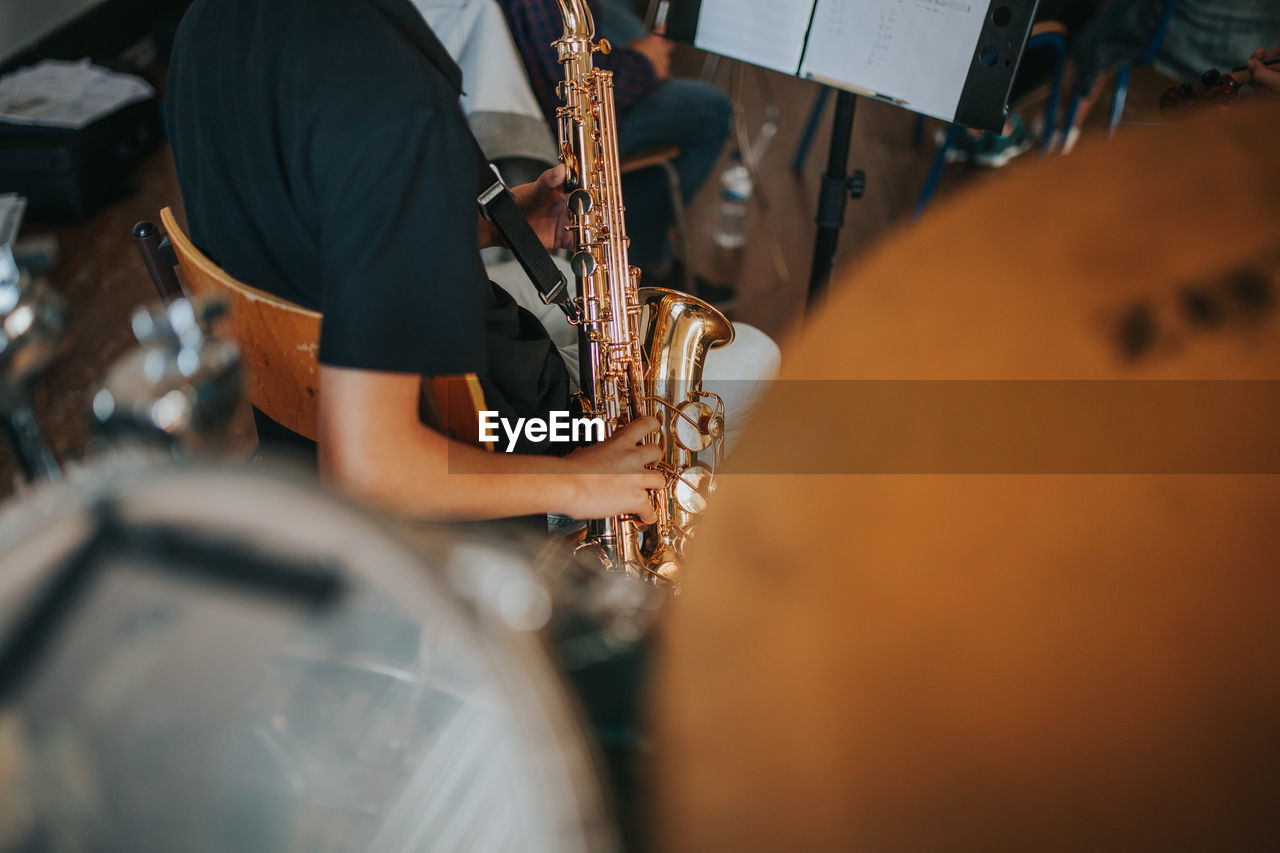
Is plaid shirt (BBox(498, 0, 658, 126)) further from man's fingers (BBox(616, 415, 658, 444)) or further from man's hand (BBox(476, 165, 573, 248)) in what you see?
man's fingers (BBox(616, 415, 658, 444))

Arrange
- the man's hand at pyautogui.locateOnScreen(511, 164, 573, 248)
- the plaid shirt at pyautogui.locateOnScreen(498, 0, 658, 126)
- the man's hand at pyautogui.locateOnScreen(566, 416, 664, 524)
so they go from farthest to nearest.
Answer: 1. the plaid shirt at pyautogui.locateOnScreen(498, 0, 658, 126)
2. the man's hand at pyautogui.locateOnScreen(511, 164, 573, 248)
3. the man's hand at pyautogui.locateOnScreen(566, 416, 664, 524)

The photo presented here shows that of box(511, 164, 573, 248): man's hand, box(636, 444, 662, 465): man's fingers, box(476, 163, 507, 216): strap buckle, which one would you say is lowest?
box(636, 444, 662, 465): man's fingers

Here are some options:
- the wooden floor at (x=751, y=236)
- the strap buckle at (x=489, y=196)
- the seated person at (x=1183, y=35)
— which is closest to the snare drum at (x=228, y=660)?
the strap buckle at (x=489, y=196)

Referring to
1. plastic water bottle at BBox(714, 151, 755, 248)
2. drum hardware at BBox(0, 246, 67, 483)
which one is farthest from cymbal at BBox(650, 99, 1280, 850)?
plastic water bottle at BBox(714, 151, 755, 248)

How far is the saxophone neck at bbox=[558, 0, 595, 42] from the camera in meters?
1.43

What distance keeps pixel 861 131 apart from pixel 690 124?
1458mm

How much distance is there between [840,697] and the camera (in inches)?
14.1

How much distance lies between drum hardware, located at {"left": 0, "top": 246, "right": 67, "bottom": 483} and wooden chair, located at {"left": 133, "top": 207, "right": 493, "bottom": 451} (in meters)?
0.38

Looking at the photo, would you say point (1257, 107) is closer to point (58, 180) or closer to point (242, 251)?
point (242, 251)

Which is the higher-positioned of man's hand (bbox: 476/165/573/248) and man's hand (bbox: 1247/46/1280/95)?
man's hand (bbox: 1247/46/1280/95)

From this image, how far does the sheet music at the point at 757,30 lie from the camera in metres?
1.61

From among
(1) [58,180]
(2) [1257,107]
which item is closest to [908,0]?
(2) [1257,107]

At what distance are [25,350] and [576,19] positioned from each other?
1.22m

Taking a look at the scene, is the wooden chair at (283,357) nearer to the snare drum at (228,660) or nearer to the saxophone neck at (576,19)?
the snare drum at (228,660)
